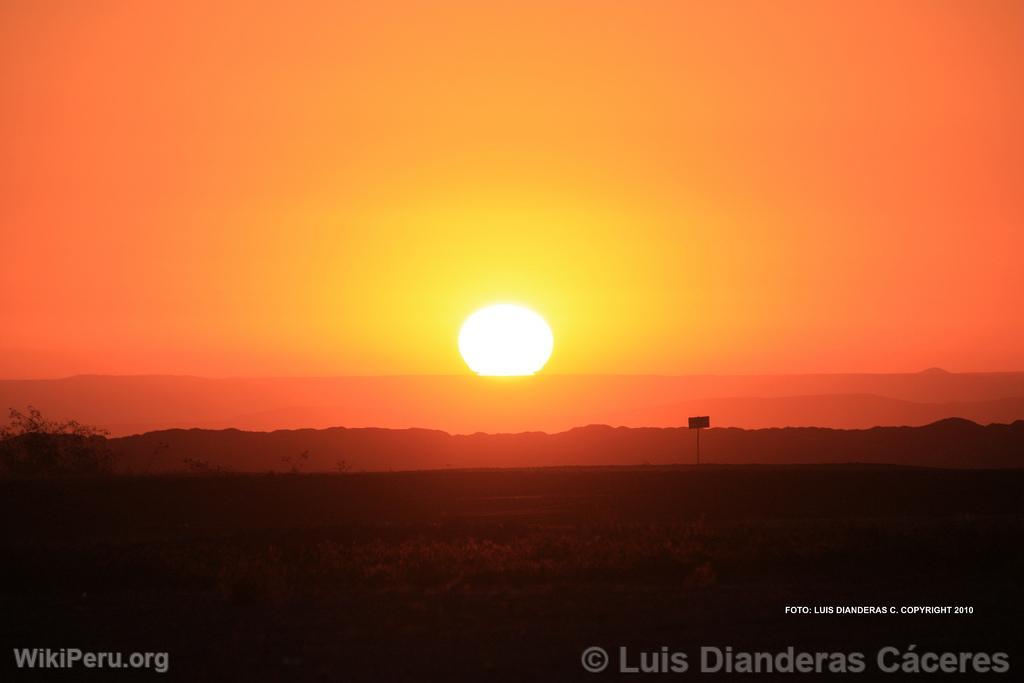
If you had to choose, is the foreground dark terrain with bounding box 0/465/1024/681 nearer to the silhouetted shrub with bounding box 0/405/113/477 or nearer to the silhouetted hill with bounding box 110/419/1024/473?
the silhouetted shrub with bounding box 0/405/113/477

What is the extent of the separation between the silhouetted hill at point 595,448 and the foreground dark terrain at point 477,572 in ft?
212

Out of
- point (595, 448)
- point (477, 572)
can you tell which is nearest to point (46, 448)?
point (477, 572)

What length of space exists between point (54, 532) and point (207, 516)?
4.98 m

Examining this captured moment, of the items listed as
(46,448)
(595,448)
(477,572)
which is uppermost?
(46,448)

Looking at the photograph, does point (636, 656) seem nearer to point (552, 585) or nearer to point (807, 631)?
point (807, 631)

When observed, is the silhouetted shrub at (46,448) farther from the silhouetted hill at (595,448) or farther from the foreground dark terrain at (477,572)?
the silhouetted hill at (595,448)

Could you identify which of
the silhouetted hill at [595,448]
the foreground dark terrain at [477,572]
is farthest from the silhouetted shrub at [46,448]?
the silhouetted hill at [595,448]

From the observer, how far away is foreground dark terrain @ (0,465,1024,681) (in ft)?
51.8

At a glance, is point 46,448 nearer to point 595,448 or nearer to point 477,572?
point 477,572

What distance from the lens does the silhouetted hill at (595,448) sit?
357 ft

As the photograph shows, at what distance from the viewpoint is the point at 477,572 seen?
74.8 ft

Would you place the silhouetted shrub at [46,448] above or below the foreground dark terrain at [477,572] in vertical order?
above

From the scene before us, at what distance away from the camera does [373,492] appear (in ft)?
137

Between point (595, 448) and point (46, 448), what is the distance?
81.4 m
